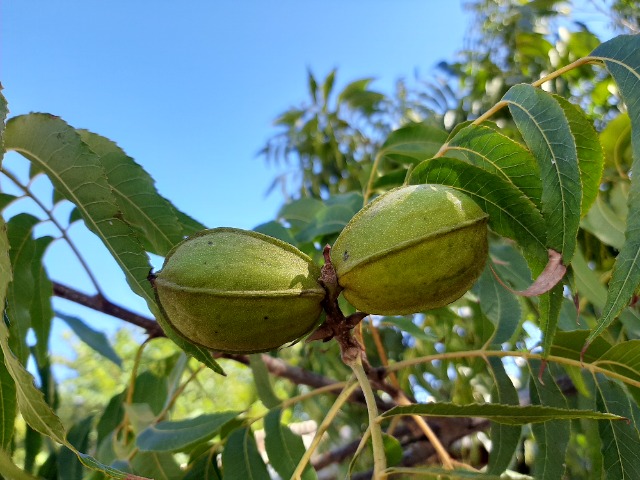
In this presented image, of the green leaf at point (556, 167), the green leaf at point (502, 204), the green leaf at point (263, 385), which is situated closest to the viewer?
the green leaf at point (556, 167)

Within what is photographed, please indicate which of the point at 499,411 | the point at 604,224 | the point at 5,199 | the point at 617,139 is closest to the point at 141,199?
the point at 5,199

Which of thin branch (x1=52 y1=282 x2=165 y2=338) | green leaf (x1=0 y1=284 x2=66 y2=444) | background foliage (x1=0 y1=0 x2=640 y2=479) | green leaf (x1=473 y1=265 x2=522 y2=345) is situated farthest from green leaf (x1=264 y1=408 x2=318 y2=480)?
green leaf (x1=0 y1=284 x2=66 y2=444)

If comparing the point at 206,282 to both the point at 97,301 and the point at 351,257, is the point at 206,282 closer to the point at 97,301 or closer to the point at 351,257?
the point at 351,257

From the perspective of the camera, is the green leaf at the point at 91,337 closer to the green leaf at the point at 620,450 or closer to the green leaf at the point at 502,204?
the green leaf at the point at 502,204

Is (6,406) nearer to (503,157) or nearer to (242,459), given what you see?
(242,459)

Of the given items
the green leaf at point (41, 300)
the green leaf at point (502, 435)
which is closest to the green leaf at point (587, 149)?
the green leaf at point (502, 435)

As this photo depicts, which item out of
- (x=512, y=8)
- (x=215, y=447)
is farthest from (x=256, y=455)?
(x=512, y=8)
